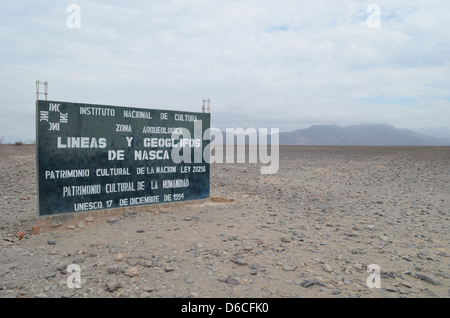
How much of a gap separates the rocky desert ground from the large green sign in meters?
0.40

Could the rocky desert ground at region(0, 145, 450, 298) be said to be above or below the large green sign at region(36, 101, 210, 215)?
below

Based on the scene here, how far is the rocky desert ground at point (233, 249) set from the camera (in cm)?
481

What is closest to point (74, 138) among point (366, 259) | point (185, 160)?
point (185, 160)

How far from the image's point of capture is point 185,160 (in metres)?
10.1

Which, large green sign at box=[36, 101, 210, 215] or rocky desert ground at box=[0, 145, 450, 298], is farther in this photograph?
large green sign at box=[36, 101, 210, 215]

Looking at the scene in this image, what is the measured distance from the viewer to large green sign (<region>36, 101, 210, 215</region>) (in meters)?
7.63

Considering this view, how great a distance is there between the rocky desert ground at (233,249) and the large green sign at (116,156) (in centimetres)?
40

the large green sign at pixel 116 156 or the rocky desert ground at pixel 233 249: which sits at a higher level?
the large green sign at pixel 116 156

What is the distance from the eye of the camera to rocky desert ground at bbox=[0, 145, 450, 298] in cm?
481

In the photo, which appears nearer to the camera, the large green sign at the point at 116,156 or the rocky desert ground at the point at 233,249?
the rocky desert ground at the point at 233,249
